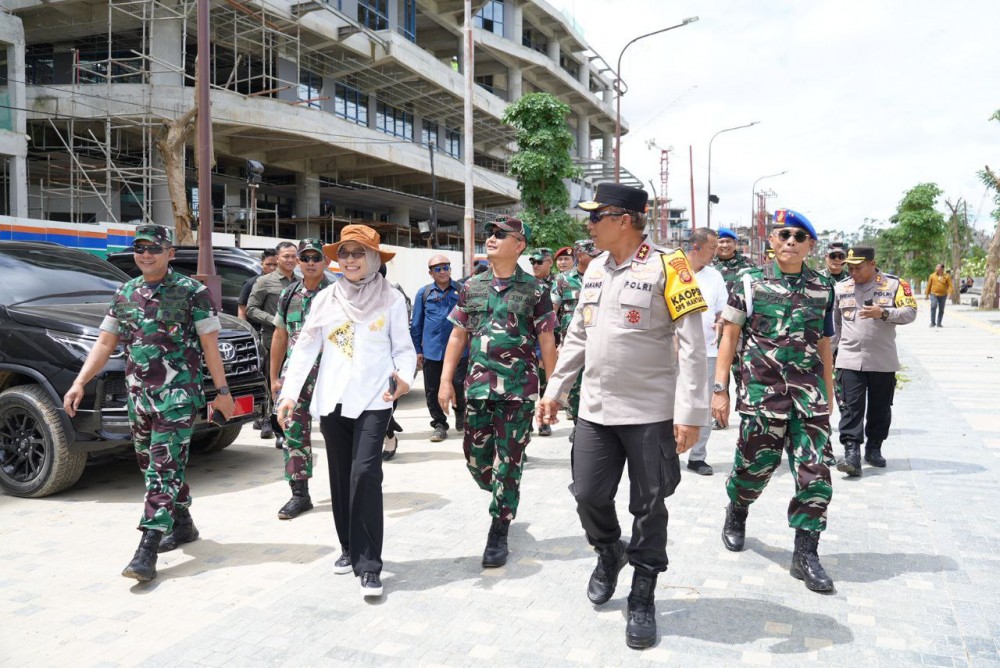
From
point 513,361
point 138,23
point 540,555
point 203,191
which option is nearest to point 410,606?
point 540,555

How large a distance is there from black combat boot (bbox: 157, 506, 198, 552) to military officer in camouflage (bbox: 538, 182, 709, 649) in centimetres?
259

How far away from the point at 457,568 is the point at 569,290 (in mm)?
3687

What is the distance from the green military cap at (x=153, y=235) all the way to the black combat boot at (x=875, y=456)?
572cm

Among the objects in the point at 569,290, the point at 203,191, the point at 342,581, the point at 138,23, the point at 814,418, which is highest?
the point at 138,23

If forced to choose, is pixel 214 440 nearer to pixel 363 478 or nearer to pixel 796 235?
pixel 363 478

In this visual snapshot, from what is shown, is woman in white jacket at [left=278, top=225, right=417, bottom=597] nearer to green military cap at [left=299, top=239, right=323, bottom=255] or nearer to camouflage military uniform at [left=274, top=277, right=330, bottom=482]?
camouflage military uniform at [left=274, top=277, right=330, bottom=482]

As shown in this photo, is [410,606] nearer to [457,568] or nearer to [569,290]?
[457,568]

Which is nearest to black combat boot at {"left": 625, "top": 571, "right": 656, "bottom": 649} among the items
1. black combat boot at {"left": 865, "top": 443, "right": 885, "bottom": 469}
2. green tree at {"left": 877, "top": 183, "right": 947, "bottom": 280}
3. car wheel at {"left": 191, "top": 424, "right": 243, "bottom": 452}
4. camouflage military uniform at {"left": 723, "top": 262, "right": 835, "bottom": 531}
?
camouflage military uniform at {"left": 723, "top": 262, "right": 835, "bottom": 531}

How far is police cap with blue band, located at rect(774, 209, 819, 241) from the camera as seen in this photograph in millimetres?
4270

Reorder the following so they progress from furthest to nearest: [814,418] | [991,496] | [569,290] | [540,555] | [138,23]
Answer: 1. [138,23]
2. [569,290]
3. [991,496]
4. [540,555]
5. [814,418]

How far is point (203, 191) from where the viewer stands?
38.3 feet

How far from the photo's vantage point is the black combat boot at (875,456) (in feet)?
21.7

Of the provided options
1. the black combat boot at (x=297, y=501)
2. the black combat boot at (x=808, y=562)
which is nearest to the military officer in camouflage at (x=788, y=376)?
the black combat boot at (x=808, y=562)

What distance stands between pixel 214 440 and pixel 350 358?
3.73 metres
